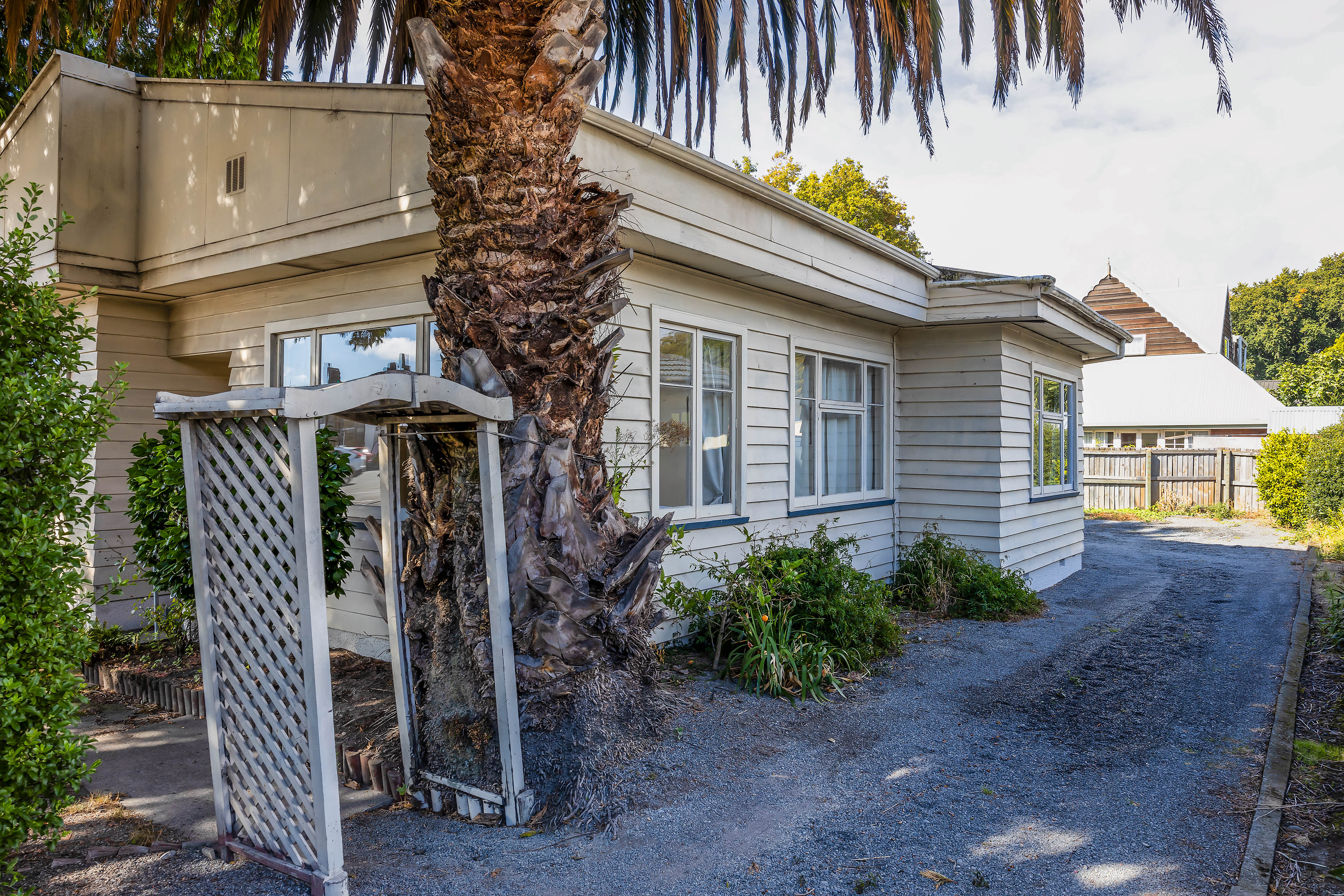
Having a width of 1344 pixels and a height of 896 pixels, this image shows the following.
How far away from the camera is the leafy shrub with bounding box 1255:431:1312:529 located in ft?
55.7

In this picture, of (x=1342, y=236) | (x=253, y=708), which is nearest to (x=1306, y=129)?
(x=253, y=708)

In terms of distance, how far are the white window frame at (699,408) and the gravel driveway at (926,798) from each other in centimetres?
161

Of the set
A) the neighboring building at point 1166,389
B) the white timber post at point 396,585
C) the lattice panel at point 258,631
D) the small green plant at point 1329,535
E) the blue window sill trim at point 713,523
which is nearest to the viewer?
the lattice panel at point 258,631

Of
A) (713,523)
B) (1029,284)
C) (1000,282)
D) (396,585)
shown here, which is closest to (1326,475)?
(1029,284)

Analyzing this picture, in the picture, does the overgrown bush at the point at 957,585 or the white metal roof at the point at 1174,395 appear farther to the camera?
the white metal roof at the point at 1174,395

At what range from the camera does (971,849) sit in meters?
3.29

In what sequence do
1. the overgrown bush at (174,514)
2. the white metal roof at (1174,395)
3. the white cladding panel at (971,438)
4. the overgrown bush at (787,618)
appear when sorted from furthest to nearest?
the white metal roof at (1174,395)
the white cladding panel at (971,438)
the overgrown bush at (787,618)
the overgrown bush at (174,514)

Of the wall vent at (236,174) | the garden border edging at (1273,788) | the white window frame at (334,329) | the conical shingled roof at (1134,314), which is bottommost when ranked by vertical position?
the garden border edging at (1273,788)

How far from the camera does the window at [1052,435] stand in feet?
33.1

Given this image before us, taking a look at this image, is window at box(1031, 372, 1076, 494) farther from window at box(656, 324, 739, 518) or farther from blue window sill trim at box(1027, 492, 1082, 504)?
window at box(656, 324, 739, 518)

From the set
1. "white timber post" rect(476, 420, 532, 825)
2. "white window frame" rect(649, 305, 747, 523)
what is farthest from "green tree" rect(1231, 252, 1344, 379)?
"white timber post" rect(476, 420, 532, 825)

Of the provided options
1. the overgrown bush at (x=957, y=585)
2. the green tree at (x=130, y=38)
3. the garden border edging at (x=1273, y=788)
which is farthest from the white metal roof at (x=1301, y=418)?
the green tree at (x=130, y=38)

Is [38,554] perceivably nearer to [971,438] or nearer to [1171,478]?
[971,438]

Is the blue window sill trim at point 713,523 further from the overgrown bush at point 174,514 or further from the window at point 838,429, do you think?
the overgrown bush at point 174,514
